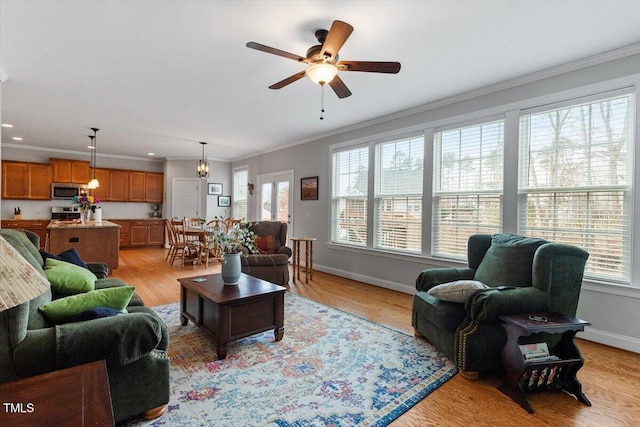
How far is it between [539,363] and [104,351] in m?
2.56

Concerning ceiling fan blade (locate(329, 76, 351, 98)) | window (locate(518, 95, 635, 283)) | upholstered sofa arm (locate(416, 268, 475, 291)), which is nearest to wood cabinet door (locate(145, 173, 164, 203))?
ceiling fan blade (locate(329, 76, 351, 98))

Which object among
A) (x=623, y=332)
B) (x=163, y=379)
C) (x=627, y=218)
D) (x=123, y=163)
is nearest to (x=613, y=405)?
(x=623, y=332)

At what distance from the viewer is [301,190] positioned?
6312 mm

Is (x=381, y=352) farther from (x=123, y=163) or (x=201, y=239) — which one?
(x=123, y=163)

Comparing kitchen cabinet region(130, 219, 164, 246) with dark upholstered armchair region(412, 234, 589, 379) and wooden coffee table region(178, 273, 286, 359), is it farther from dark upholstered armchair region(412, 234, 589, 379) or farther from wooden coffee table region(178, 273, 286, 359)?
dark upholstered armchair region(412, 234, 589, 379)

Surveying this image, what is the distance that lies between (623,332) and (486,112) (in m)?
2.54

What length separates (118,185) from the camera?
831 cm

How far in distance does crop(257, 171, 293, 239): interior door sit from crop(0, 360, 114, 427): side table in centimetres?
563

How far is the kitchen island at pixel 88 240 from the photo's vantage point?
16.3ft

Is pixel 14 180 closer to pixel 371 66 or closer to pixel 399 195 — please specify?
pixel 399 195

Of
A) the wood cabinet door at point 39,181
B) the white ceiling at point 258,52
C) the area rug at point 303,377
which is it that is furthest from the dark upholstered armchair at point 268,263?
the wood cabinet door at point 39,181

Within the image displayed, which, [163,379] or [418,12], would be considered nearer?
[163,379]

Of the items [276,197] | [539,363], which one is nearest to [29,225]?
[276,197]

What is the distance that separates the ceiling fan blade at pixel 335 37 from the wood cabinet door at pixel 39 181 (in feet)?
27.5
